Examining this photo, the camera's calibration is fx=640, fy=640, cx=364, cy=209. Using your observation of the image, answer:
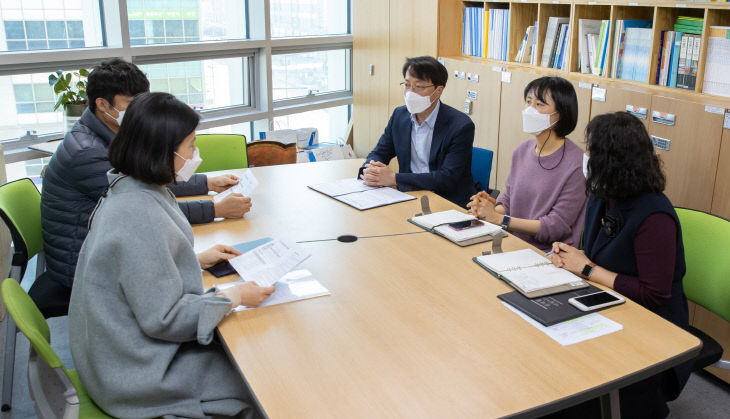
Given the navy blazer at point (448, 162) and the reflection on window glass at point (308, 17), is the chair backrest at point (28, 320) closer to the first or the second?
the navy blazer at point (448, 162)

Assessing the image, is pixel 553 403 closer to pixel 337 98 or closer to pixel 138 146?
pixel 138 146

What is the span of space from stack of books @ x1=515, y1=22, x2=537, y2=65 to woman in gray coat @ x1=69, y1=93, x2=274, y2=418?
3013 mm

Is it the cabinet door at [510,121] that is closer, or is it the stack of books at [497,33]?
the cabinet door at [510,121]

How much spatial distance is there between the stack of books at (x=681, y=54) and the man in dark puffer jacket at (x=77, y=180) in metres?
2.48

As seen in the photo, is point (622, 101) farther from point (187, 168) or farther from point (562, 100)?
point (187, 168)

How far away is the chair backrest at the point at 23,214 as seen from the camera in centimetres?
249

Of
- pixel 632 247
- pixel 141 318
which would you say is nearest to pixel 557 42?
pixel 632 247

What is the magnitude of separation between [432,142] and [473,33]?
1.78 metres

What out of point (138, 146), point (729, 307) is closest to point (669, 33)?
point (729, 307)

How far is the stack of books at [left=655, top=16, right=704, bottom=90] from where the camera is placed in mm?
3160

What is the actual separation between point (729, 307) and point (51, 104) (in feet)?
13.6

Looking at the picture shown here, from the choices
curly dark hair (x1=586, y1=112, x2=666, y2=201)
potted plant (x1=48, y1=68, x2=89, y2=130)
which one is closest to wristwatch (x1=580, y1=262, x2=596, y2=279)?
curly dark hair (x1=586, y1=112, x2=666, y2=201)

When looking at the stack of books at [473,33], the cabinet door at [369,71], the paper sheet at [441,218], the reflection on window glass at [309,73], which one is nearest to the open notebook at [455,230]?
the paper sheet at [441,218]

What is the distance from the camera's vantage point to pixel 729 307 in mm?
2205
